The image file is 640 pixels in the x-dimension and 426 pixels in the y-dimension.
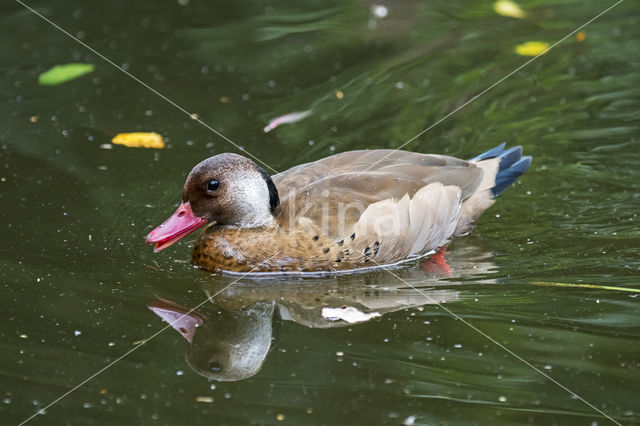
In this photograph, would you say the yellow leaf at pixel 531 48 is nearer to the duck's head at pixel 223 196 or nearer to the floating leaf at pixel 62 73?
the duck's head at pixel 223 196

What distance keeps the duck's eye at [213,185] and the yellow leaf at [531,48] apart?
4439 mm

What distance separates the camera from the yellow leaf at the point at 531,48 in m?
9.19

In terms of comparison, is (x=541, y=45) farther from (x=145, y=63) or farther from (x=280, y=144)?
(x=145, y=63)

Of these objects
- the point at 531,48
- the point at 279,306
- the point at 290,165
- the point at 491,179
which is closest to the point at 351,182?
the point at 279,306

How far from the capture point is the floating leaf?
8.78m

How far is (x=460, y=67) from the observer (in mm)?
9039

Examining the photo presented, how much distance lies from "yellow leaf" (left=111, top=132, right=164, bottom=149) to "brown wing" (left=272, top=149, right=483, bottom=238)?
1712mm

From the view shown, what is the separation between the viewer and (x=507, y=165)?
6.96 meters

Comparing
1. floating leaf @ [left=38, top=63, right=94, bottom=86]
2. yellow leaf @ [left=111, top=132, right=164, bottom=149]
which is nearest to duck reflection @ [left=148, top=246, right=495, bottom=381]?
yellow leaf @ [left=111, top=132, right=164, bottom=149]

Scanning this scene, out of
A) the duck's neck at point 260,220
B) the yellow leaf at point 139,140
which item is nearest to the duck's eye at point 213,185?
the duck's neck at point 260,220

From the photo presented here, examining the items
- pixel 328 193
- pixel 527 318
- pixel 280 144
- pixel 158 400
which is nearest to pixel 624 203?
pixel 527 318

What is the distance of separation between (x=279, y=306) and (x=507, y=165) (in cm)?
238

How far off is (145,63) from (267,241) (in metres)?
3.76

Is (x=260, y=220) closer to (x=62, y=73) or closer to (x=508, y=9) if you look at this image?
(x=62, y=73)
